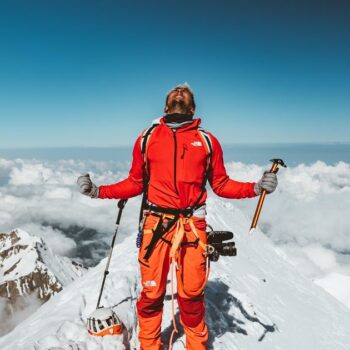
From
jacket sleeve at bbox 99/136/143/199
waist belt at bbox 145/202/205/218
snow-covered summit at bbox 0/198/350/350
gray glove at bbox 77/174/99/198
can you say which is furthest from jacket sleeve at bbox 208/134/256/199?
snow-covered summit at bbox 0/198/350/350

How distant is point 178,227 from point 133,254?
6.51 meters

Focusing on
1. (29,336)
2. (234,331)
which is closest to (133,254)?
(234,331)

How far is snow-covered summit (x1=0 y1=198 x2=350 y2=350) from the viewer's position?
5.53 meters

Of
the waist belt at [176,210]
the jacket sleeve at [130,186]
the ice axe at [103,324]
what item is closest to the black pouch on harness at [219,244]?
the waist belt at [176,210]

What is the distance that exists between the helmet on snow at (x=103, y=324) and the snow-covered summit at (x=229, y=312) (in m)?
0.11

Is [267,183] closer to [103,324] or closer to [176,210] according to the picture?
[176,210]

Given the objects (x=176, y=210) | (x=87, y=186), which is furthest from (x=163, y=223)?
(x=87, y=186)

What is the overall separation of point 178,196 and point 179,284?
1.45 metres

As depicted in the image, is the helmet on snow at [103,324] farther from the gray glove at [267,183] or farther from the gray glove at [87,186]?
the gray glove at [267,183]

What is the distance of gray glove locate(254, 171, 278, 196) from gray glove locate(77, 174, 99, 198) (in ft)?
8.48

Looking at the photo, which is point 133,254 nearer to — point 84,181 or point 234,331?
point 234,331

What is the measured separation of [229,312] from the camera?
847cm

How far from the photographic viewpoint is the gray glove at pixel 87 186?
4865mm

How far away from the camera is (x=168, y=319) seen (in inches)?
270
